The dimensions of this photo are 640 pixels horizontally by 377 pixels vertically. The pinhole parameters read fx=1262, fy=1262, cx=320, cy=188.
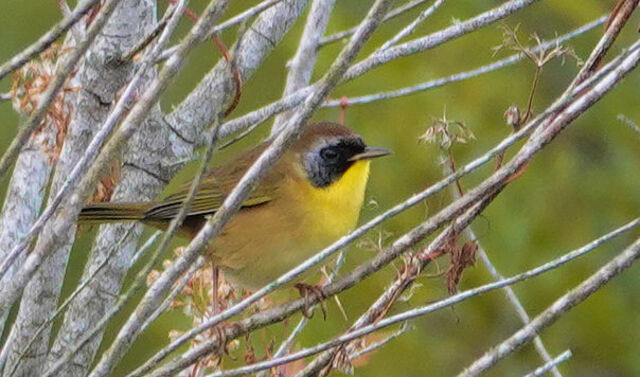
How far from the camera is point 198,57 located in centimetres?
868

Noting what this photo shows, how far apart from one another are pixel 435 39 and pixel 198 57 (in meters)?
5.54

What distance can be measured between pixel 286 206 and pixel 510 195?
1.48 metres

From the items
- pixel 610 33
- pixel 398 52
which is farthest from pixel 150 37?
pixel 610 33

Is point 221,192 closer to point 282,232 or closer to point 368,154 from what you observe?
point 282,232

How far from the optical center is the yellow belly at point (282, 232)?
385 centimetres

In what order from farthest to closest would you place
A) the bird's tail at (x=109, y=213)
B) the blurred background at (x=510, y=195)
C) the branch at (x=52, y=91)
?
the blurred background at (x=510, y=195) → the bird's tail at (x=109, y=213) → the branch at (x=52, y=91)

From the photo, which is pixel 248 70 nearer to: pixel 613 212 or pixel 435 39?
pixel 435 39

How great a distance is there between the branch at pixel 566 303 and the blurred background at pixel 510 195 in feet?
8.27

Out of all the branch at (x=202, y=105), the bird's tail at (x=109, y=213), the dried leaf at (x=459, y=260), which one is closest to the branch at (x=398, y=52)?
the branch at (x=202, y=105)

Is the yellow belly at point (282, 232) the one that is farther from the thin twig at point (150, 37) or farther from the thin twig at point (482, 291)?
the thin twig at point (482, 291)

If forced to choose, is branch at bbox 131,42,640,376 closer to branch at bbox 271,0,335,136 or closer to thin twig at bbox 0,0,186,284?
thin twig at bbox 0,0,186,284

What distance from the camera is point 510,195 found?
5.15 meters

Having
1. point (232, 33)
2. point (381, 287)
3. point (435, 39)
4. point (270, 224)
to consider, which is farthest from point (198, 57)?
point (435, 39)

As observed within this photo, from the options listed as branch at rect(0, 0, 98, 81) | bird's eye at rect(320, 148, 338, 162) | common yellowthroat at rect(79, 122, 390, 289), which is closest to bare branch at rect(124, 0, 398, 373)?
branch at rect(0, 0, 98, 81)
